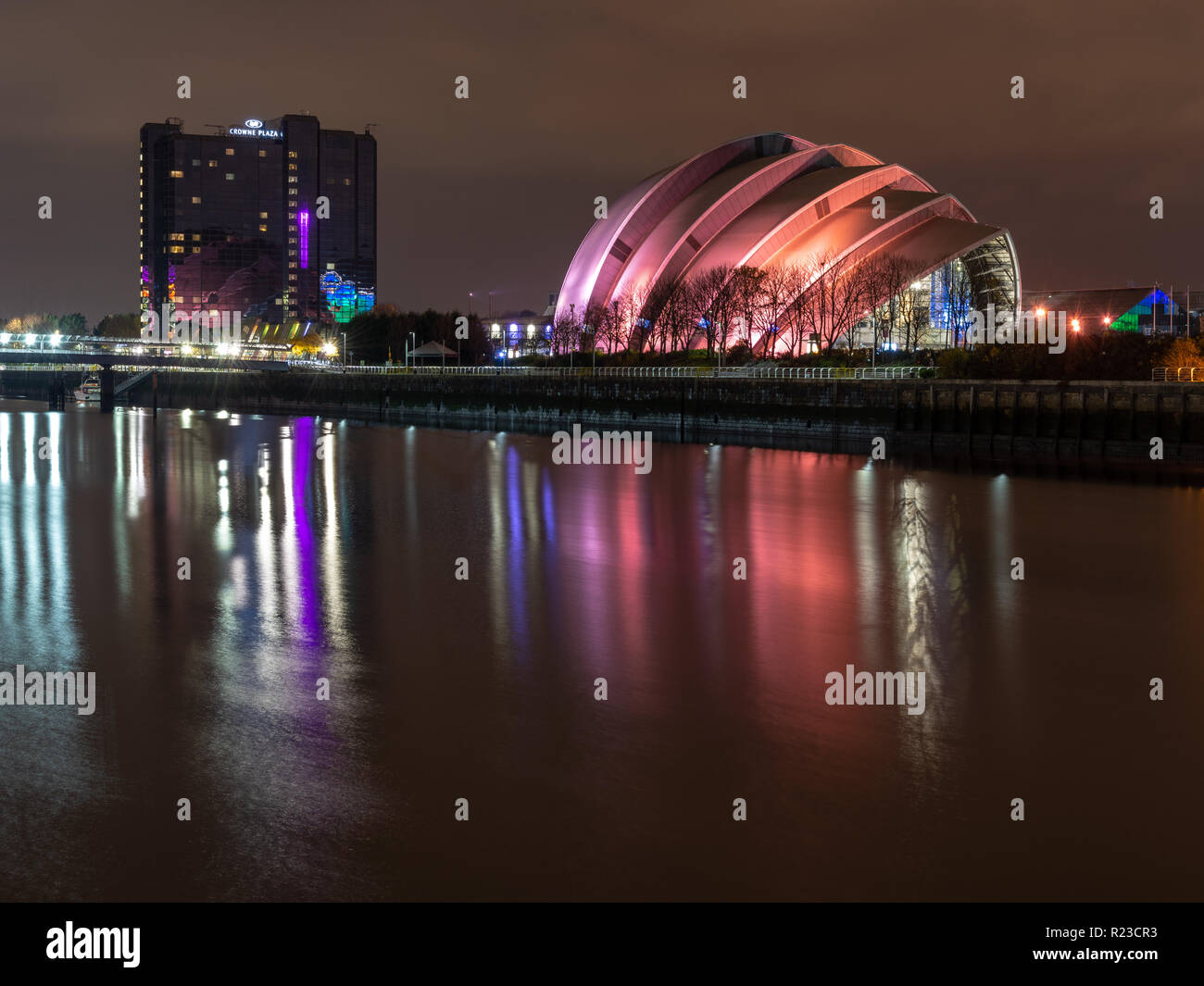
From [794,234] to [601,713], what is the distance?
6110cm

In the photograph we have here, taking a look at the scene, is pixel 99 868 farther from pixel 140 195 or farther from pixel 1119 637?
pixel 140 195

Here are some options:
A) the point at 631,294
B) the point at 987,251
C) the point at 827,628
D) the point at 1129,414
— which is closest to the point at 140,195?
the point at 631,294

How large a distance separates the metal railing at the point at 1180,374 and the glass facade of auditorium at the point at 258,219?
15889 centimetres

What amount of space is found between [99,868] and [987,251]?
6781 centimetres

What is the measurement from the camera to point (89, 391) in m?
94.3

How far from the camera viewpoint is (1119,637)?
12094 millimetres

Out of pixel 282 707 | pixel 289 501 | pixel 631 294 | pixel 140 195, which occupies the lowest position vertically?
pixel 282 707

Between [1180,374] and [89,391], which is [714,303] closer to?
[1180,374]

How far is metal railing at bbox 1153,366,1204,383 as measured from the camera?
34.4 meters
